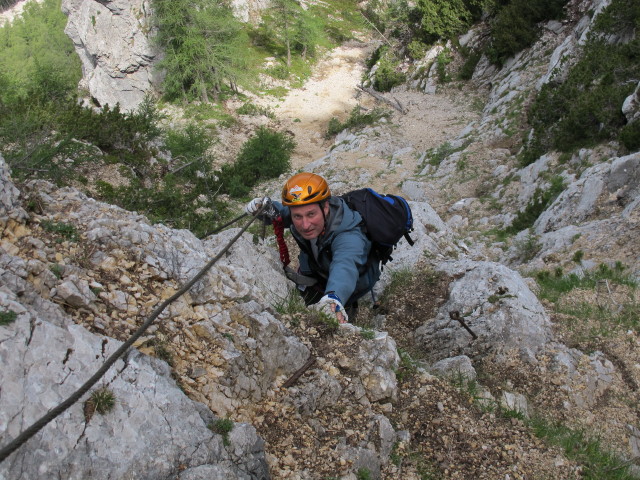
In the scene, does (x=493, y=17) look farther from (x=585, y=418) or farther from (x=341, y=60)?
(x=585, y=418)

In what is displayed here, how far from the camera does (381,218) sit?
161 inches

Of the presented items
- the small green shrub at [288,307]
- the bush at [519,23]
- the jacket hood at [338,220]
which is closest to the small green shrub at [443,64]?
the bush at [519,23]

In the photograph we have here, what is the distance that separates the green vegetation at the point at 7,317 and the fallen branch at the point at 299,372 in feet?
5.54

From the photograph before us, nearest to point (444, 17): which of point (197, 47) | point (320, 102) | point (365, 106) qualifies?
point (365, 106)

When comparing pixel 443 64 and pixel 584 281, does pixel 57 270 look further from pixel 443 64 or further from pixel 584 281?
pixel 443 64

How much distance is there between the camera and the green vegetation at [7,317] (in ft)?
6.97

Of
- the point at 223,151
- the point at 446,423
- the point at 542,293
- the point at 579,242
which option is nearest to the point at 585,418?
the point at 446,423

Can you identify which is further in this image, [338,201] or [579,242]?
[579,242]

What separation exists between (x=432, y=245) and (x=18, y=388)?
19.6 ft

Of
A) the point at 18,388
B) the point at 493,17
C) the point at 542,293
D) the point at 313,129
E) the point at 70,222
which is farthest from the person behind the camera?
the point at 313,129

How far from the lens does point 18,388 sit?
78.5 inches

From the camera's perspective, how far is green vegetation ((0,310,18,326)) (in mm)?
2125

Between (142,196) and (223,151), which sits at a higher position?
(142,196)

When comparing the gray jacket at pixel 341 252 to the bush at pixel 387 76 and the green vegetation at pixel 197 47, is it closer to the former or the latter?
the bush at pixel 387 76
